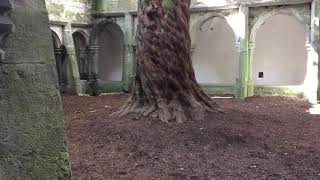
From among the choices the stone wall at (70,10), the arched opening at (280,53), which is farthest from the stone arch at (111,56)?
the arched opening at (280,53)

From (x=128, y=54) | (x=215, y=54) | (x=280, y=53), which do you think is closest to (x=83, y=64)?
(x=128, y=54)

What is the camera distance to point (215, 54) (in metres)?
15.0

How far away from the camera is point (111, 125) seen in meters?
5.75

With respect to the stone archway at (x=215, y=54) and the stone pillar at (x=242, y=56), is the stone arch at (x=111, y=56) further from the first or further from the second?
the stone pillar at (x=242, y=56)

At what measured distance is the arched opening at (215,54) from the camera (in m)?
14.8

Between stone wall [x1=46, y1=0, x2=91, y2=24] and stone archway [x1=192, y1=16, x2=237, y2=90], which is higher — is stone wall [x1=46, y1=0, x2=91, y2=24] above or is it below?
above

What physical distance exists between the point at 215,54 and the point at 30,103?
1354 cm

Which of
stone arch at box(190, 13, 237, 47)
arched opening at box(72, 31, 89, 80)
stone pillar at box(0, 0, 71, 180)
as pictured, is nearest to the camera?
stone pillar at box(0, 0, 71, 180)

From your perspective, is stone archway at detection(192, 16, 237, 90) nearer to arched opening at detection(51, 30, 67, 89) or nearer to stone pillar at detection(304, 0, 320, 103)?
stone pillar at detection(304, 0, 320, 103)

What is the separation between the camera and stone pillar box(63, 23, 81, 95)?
13.1m

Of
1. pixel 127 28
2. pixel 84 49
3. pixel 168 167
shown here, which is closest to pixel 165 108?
pixel 168 167

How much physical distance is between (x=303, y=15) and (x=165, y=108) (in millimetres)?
6820

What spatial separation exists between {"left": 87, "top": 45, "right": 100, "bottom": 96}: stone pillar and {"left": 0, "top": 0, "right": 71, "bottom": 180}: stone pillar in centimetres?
1263

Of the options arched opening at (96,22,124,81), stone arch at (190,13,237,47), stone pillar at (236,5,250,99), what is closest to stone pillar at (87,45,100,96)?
arched opening at (96,22,124,81)
